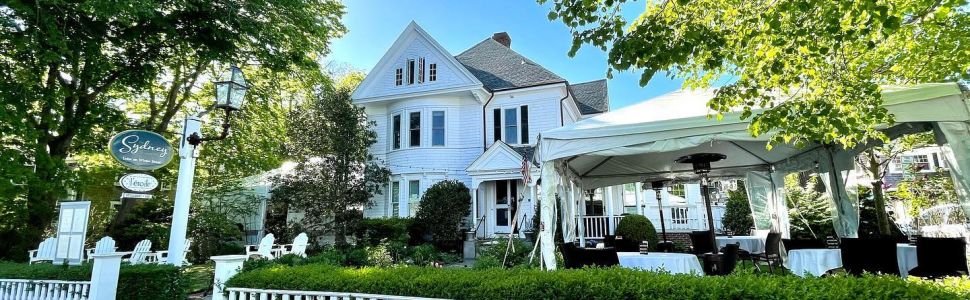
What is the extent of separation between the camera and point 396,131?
17.7m

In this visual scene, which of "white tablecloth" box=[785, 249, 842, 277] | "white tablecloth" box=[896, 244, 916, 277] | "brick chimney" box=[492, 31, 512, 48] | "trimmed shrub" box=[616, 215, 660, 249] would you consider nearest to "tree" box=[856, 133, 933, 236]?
"white tablecloth" box=[896, 244, 916, 277]

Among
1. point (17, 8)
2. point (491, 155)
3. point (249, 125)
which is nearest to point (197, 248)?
point (249, 125)

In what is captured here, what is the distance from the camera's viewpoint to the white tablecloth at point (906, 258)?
21.0 ft

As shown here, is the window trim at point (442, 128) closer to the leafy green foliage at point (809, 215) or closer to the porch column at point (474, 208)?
the porch column at point (474, 208)

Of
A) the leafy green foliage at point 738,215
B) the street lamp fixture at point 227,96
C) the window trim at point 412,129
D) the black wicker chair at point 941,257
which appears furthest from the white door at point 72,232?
the leafy green foliage at point 738,215

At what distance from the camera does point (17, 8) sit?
8.15m

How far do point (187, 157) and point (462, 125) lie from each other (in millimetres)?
11654

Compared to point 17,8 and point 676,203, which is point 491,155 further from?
point 17,8

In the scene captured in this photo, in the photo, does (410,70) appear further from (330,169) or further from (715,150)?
(715,150)

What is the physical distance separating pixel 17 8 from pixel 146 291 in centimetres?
670

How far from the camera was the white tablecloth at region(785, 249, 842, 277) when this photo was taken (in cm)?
658

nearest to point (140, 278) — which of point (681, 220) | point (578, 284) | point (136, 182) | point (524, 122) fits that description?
point (136, 182)

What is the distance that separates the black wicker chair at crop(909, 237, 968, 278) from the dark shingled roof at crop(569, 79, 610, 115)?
13.8 m

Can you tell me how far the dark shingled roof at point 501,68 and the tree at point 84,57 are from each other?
287 inches
